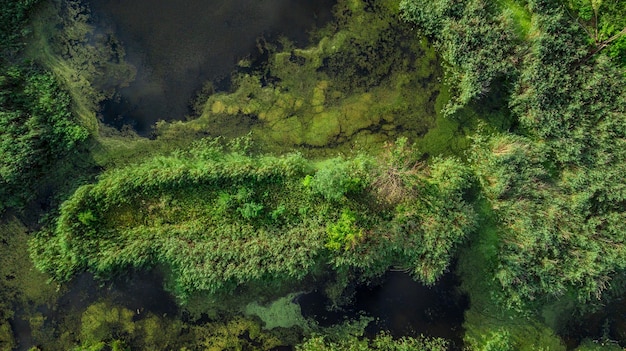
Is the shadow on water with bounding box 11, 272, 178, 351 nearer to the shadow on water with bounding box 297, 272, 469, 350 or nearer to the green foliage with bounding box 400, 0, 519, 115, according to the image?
the shadow on water with bounding box 297, 272, 469, 350

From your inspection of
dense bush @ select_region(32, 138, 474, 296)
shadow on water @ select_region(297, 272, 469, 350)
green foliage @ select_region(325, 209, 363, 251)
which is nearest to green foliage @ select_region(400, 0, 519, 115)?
dense bush @ select_region(32, 138, 474, 296)

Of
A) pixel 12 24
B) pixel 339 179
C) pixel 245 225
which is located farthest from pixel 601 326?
pixel 12 24

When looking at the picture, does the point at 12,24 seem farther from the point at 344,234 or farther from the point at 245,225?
the point at 344,234

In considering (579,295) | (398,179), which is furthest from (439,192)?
(579,295)

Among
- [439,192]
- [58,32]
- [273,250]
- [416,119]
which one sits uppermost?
[58,32]

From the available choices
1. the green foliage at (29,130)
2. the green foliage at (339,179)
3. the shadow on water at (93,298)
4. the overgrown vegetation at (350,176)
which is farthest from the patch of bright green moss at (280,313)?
the green foliage at (29,130)

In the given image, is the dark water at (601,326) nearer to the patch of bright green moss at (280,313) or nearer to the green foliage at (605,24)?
the green foliage at (605,24)

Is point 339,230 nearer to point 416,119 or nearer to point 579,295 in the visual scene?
point 416,119
